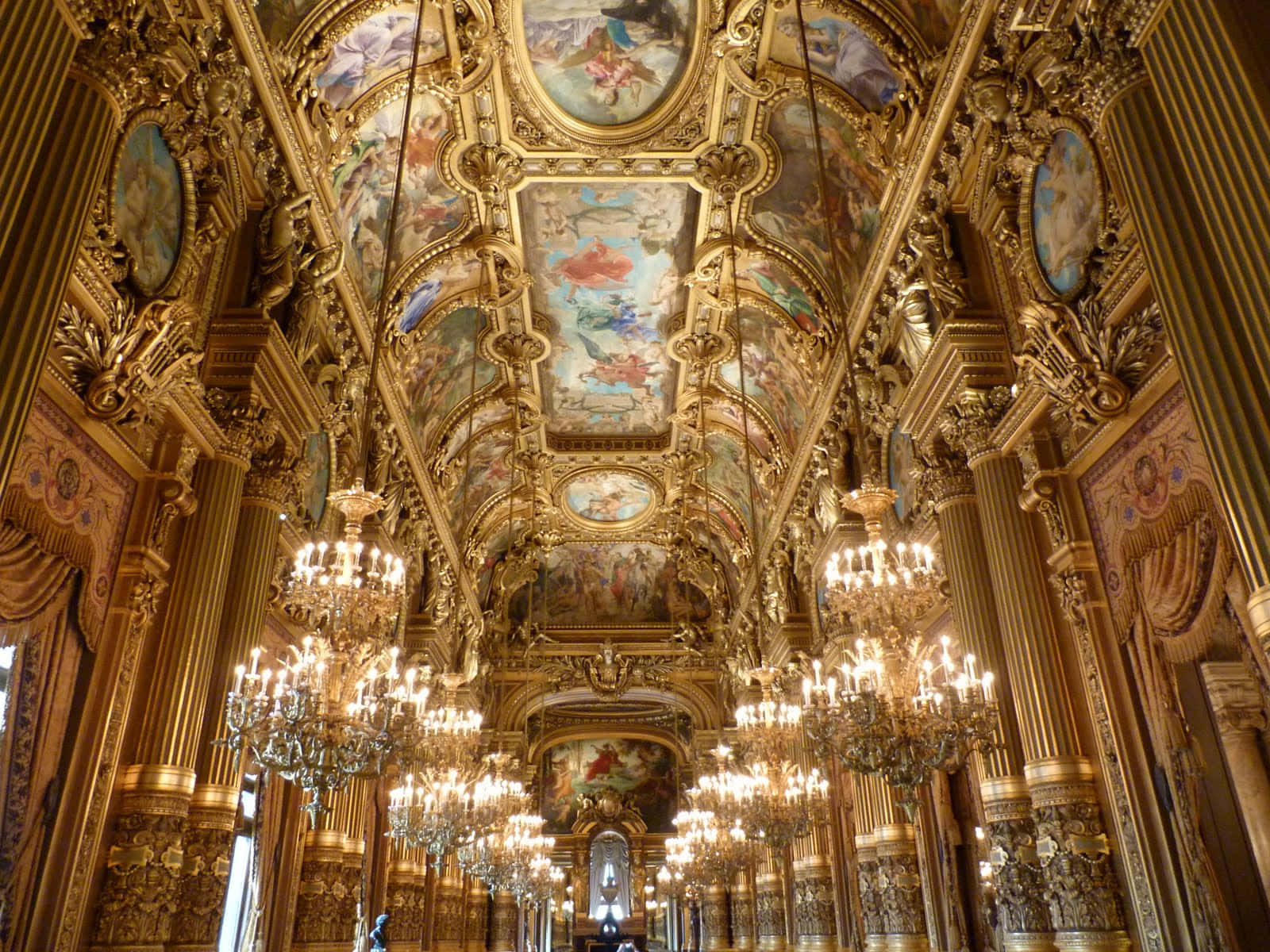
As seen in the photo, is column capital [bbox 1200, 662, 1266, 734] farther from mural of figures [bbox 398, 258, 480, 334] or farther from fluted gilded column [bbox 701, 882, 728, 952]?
fluted gilded column [bbox 701, 882, 728, 952]

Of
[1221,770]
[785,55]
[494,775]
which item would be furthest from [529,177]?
[1221,770]

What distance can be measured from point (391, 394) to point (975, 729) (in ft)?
35.1

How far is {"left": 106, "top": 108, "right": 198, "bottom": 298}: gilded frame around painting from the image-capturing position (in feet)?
22.1

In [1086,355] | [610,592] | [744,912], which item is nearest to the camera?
[1086,355]

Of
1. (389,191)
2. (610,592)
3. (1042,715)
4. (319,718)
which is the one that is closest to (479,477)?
(610,592)

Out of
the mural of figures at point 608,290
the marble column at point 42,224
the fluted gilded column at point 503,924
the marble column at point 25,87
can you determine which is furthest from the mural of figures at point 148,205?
the fluted gilded column at point 503,924

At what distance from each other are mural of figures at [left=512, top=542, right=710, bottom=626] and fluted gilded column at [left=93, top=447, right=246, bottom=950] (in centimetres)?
1899

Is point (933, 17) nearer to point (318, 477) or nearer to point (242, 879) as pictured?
point (318, 477)

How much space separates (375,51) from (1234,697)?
34.1ft

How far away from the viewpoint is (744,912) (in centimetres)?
2358

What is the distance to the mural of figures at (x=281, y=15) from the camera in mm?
9109

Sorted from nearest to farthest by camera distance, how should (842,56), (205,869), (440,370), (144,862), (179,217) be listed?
1. (144,862)
2. (205,869)
3. (179,217)
4. (842,56)
5. (440,370)

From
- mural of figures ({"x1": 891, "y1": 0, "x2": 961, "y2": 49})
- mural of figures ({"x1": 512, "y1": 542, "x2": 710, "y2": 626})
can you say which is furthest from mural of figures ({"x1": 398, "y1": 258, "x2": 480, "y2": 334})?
mural of figures ({"x1": 512, "y1": 542, "x2": 710, "y2": 626})

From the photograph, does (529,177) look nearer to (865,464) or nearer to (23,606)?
(865,464)
